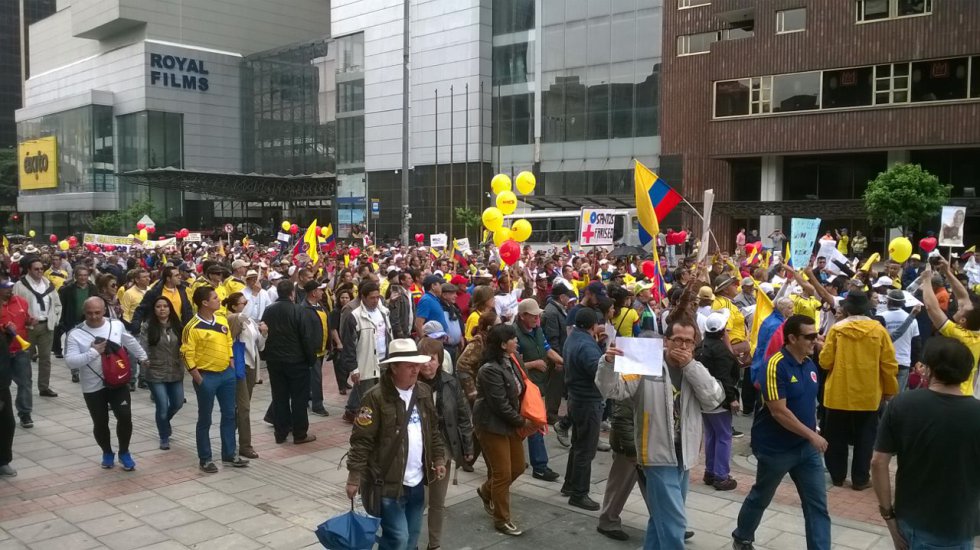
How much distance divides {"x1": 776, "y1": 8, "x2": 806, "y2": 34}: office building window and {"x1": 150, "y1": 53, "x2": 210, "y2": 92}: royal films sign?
183ft

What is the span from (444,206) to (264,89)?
30683 mm

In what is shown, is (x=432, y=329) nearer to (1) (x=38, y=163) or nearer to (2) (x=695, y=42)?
(2) (x=695, y=42)

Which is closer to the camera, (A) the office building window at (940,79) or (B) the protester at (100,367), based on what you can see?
(B) the protester at (100,367)

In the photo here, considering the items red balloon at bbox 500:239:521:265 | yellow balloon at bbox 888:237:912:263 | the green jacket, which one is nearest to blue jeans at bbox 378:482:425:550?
the green jacket

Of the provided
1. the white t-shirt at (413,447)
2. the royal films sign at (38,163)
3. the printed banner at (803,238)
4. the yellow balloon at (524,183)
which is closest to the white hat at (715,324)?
the white t-shirt at (413,447)

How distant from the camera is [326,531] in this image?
434 cm

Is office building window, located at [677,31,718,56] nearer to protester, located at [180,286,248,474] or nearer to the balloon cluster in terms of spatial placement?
the balloon cluster

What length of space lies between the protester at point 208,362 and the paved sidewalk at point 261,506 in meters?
0.47

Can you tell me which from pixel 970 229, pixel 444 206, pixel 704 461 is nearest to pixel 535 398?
pixel 704 461

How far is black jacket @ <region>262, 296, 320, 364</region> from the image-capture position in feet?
29.4

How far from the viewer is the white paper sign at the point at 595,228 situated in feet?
71.0

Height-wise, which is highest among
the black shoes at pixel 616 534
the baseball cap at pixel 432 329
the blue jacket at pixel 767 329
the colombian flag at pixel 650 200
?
the colombian flag at pixel 650 200

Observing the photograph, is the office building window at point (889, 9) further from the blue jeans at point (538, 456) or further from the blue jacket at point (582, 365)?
the blue jacket at point (582, 365)

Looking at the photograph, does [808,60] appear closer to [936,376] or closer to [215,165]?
[936,376]
